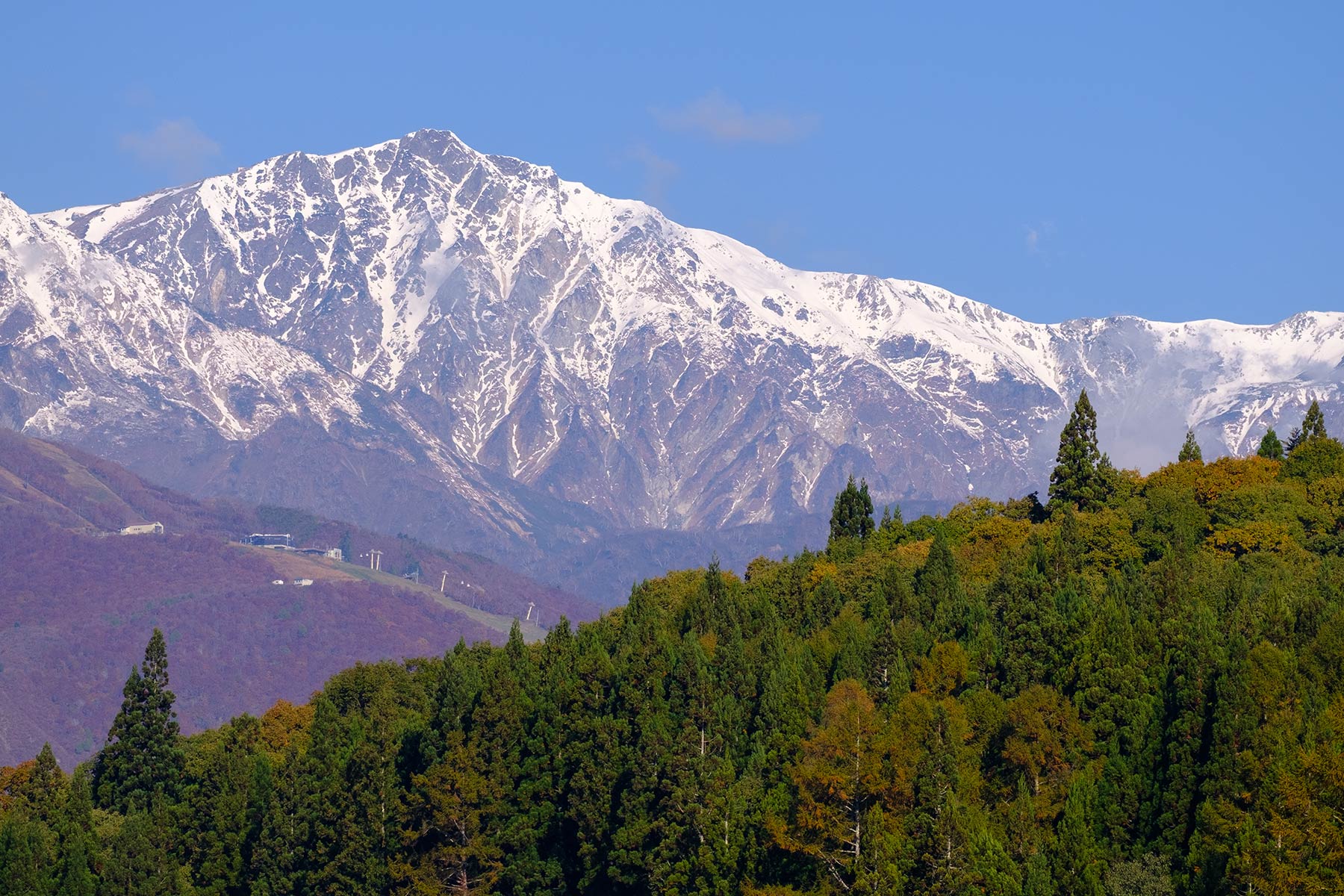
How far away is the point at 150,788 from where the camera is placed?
618 feet

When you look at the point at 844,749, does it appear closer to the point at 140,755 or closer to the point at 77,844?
the point at 77,844

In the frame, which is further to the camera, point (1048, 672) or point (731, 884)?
point (1048, 672)

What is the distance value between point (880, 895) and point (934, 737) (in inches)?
443

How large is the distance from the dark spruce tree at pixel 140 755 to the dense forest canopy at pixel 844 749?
0.30m

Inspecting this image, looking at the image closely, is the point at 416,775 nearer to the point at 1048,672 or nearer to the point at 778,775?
the point at 778,775

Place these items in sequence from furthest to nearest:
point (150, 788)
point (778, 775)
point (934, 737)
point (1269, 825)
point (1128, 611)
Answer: point (150, 788), point (1128, 611), point (778, 775), point (934, 737), point (1269, 825)

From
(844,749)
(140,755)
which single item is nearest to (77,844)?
(140,755)

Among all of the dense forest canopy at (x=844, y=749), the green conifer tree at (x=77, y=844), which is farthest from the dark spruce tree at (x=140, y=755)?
the green conifer tree at (x=77, y=844)

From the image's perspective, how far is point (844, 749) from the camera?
128125 mm

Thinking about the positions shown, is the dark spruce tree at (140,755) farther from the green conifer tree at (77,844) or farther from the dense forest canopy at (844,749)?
the green conifer tree at (77,844)

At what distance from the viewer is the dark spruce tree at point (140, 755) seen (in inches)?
7377

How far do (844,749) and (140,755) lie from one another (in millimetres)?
82271

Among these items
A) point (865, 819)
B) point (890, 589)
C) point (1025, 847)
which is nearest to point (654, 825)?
point (865, 819)

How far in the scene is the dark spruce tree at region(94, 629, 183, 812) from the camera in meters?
187
